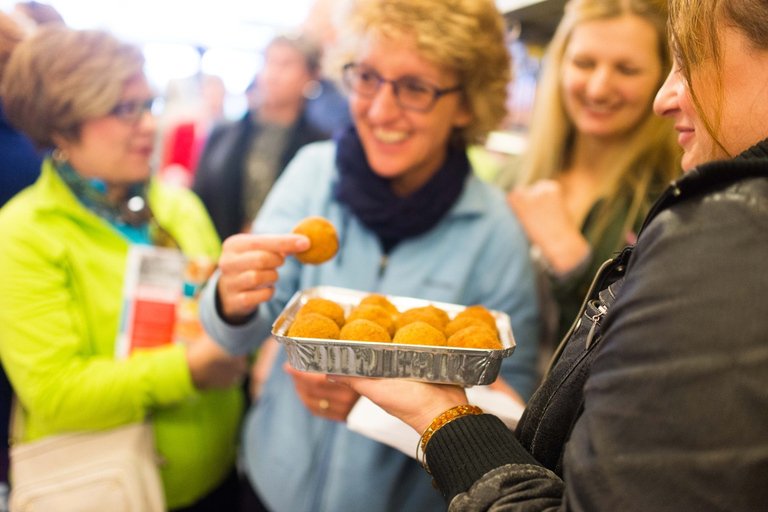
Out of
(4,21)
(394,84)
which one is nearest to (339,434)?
(394,84)

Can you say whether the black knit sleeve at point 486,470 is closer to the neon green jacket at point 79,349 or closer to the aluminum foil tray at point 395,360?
the aluminum foil tray at point 395,360

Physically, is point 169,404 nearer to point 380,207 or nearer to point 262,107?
point 380,207

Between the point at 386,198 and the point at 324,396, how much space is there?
0.59 meters

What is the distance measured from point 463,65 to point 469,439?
1066mm

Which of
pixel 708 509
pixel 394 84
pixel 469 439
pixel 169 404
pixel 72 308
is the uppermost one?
pixel 394 84

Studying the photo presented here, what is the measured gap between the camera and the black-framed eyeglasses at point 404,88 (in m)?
1.45

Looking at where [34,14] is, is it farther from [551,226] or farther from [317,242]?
[551,226]

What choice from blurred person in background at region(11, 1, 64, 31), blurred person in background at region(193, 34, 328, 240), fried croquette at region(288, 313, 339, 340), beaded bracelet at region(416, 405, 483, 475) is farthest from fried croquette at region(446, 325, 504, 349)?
blurred person in background at region(193, 34, 328, 240)

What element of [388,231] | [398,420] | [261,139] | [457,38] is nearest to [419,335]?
[398,420]

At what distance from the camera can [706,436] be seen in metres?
0.54

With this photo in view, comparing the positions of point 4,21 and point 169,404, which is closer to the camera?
point 4,21

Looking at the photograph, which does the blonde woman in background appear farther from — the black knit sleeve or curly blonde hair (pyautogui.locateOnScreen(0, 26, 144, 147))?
curly blonde hair (pyautogui.locateOnScreen(0, 26, 144, 147))

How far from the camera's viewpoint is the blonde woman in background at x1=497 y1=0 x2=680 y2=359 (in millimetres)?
1652

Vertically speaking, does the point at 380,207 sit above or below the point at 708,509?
below
